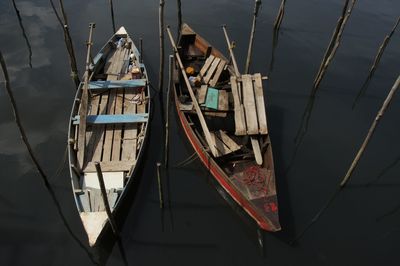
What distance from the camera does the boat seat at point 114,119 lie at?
1407cm

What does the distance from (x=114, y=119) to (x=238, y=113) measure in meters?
5.33

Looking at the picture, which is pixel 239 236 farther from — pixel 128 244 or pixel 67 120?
pixel 67 120

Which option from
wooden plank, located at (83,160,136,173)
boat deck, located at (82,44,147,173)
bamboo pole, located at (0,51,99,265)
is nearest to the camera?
bamboo pole, located at (0,51,99,265)

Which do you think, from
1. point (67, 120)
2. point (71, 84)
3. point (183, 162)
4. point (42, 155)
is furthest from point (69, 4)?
point (183, 162)

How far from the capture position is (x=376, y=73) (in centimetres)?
2077

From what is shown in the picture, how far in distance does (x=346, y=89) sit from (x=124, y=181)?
46.6ft

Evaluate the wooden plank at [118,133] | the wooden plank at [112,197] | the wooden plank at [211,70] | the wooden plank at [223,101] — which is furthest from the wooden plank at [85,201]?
the wooden plank at [211,70]

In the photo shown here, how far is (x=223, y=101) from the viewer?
1534cm

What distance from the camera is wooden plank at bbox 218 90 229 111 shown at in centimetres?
1507

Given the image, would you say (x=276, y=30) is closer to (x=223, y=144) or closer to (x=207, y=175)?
(x=223, y=144)

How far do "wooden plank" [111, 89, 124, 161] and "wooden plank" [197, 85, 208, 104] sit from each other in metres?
3.73

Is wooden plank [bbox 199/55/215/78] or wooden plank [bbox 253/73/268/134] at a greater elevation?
wooden plank [bbox 199/55/215/78]

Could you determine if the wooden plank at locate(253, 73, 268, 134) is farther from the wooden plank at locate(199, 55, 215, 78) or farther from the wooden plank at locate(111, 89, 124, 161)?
the wooden plank at locate(111, 89, 124, 161)

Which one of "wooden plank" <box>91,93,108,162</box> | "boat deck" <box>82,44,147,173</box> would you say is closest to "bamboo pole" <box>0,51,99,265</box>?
"boat deck" <box>82,44,147,173</box>
